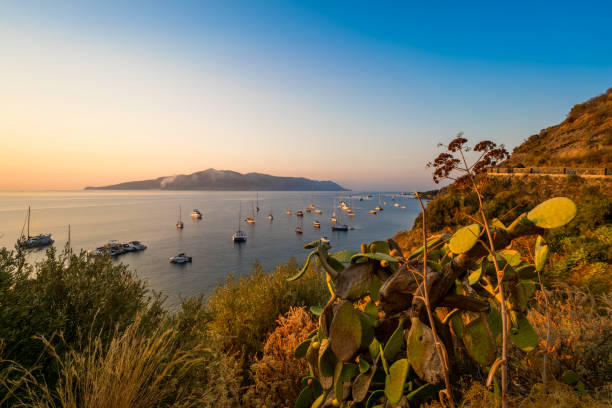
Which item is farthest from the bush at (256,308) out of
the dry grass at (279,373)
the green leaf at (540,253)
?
the green leaf at (540,253)

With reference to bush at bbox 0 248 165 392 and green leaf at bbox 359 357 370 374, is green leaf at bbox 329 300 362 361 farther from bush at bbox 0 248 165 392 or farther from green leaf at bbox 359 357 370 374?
bush at bbox 0 248 165 392

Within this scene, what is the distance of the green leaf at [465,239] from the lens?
102 cm

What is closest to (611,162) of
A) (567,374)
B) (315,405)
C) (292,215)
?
(567,374)

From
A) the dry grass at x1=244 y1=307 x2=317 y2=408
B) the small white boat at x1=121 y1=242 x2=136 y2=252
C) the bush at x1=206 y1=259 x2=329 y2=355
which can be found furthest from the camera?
the small white boat at x1=121 y1=242 x2=136 y2=252

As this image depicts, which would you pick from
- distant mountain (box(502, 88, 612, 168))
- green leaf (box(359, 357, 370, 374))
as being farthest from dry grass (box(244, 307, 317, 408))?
distant mountain (box(502, 88, 612, 168))

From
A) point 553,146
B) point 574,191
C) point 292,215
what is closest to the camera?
point 574,191

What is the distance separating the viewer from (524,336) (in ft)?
4.34

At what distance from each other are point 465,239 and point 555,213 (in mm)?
385

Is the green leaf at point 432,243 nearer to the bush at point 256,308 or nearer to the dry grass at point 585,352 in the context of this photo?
the dry grass at point 585,352

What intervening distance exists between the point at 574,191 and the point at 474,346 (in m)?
18.8

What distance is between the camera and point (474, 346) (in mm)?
1212

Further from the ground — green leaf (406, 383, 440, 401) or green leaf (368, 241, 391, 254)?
green leaf (368, 241, 391, 254)

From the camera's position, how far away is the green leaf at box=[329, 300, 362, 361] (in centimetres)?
127

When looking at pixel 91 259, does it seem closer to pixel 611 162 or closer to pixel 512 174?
pixel 512 174
